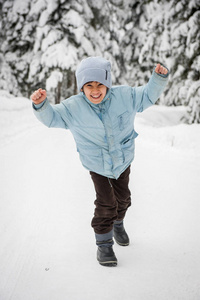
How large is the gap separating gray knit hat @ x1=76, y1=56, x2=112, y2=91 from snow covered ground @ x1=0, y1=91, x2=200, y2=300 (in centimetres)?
160

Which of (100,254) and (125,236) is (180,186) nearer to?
(125,236)

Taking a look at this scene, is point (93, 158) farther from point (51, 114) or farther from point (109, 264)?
point (109, 264)

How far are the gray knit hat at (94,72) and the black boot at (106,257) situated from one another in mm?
1494

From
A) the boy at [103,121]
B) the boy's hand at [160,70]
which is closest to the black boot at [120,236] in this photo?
the boy at [103,121]

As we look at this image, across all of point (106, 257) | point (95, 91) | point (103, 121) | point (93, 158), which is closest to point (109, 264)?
point (106, 257)

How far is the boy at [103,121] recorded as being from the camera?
216cm

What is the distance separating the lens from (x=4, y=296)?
1842mm

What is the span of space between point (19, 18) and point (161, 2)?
29.4 feet

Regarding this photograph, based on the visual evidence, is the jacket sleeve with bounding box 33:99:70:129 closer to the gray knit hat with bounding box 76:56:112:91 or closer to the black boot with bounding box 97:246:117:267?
the gray knit hat with bounding box 76:56:112:91

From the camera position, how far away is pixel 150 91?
2.22m

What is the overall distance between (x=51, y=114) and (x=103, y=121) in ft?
1.51

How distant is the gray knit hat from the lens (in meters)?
2.10

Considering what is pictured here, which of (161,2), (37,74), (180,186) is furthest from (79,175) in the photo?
(37,74)

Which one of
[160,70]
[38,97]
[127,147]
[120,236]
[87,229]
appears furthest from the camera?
[87,229]
